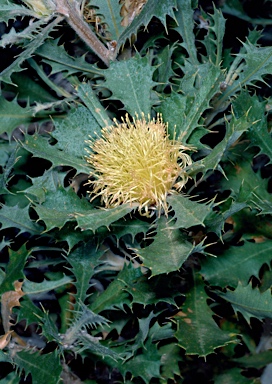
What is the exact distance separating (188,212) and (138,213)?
0.73ft

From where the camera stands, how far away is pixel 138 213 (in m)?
1.05

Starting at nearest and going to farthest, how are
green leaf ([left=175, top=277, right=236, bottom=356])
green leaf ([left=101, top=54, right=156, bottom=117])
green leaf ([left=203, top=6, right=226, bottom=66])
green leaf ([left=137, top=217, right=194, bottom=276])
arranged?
green leaf ([left=137, top=217, right=194, bottom=276]) < green leaf ([left=175, top=277, right=236, bottom=356]) < green leaf ([left=101, top=54, right=156, bottom=117]) < green leaf ([left=203, top=6, right=226, bottom=66])

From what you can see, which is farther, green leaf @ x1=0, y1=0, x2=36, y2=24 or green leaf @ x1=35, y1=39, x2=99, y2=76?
green leaf @ x1=35, y1=39, x2=99, y2=76

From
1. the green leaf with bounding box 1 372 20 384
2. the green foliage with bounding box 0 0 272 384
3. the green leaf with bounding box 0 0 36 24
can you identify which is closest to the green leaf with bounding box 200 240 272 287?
the green foliage with bounding box 0 0 272 384

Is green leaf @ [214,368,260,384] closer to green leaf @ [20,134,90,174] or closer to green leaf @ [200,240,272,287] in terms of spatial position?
green leaf @ [200,240,272,287]

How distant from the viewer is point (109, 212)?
88 cm

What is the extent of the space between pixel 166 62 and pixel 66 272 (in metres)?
0.52

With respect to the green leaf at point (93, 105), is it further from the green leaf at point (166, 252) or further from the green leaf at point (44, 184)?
the green leaf at point (166, 252)

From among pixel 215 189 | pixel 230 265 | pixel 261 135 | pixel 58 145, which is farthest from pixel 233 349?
pixel 58 145

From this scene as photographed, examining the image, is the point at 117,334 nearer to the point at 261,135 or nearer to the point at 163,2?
the point at 261,135

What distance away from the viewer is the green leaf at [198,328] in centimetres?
90

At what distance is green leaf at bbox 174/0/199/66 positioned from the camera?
112 cm

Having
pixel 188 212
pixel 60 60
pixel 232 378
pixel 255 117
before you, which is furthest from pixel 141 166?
pixel 232 378

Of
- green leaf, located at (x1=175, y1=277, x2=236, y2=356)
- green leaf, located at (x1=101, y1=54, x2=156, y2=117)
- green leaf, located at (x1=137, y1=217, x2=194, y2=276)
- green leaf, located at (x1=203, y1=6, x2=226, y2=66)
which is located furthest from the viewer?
green leaf, located at (x1=203, y1=6, x2=226, y2=66)
